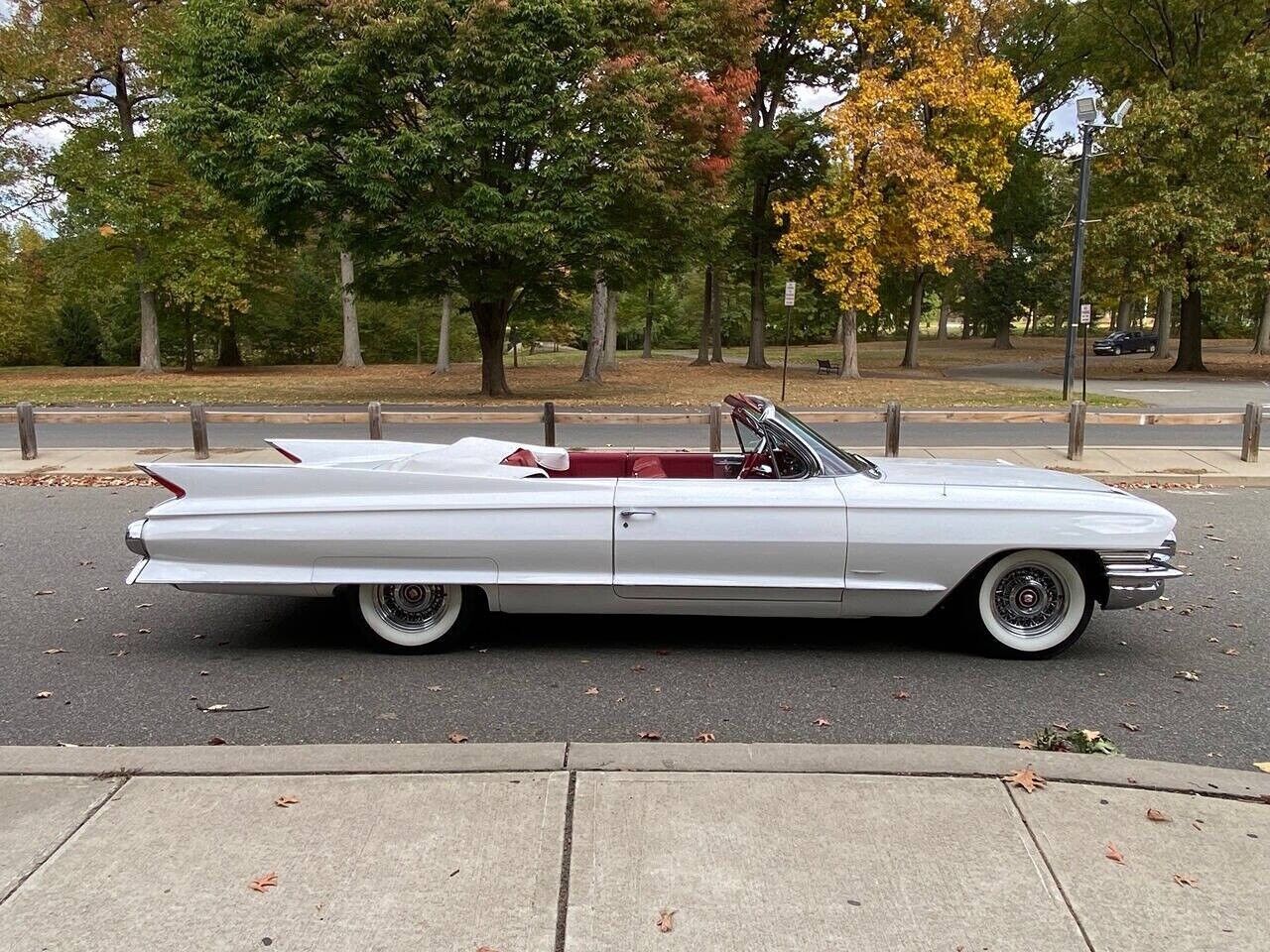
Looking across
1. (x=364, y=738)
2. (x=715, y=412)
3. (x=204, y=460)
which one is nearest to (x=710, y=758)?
(x=364, y=738)

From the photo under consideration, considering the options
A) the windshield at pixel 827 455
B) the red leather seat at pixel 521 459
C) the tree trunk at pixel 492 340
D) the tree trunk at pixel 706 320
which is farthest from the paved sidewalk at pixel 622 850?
the tree trunk at pixel 706 320

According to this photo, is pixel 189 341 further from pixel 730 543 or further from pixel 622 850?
pixel 622 850

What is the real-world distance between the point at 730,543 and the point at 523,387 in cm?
2380

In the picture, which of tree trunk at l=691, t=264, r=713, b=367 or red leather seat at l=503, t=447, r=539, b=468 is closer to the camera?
red leather seat at l=503, t=447, r=539, b=468

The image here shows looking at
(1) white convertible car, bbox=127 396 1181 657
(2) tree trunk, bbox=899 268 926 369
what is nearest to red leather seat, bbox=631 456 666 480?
(1) white convertible car, bbox=127 396 1181 657

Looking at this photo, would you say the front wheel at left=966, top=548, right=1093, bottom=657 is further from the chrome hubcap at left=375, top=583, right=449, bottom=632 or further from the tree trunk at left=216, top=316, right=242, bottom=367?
the tree trunk at left=216, top=316, right=242, bottom=367

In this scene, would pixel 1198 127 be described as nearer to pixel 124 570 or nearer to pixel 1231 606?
pixel 1231 606

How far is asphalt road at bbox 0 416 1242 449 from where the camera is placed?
13344 millimetres

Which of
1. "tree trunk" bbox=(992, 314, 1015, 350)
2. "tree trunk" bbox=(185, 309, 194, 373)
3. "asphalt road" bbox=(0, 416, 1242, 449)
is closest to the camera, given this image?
"asphalt road" bbox=(0, 416, 1242, 449)

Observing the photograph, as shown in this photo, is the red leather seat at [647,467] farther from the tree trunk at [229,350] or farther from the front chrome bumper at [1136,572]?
the tree trunk at [229,350]

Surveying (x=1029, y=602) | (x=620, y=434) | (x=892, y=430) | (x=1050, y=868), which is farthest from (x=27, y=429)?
(x=1050, y=868)

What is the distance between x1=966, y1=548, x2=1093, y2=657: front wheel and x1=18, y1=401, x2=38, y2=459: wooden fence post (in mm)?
11535

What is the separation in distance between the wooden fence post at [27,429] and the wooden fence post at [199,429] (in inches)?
73.0

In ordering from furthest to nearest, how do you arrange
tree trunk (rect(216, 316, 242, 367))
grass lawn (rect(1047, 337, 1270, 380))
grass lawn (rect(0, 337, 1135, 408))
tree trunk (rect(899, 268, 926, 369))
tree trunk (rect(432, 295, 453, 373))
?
tree trunk (rect(216, 316, 242, 367)) → tree trunk (rect(899, 268, 926, 369)) → tree trunk (rect(432, 295, 453, 373)) → grass lawn (rect(1047, 337, 1270, 380)) → grass lawn (rect(0, 337, 1135, 408))
